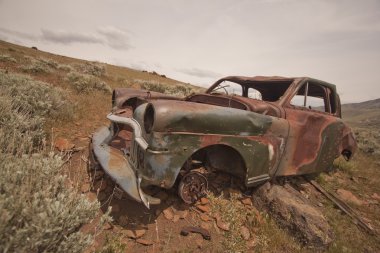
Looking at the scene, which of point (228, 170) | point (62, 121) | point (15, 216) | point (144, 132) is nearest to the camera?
point (15, 216)

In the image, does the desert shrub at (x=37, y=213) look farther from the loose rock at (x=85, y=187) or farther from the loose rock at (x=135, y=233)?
the loose rock at (x=85, y=187)

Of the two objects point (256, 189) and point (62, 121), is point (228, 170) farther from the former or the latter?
point (62, 121)

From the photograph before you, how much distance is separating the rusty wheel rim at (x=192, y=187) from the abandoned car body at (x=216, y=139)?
0.03 ft

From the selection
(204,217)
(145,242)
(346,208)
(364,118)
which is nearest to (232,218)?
(204,217)

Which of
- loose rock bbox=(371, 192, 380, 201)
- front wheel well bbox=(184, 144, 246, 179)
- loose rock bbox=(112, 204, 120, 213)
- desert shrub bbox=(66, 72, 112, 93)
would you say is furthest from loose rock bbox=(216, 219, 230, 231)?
desert shrub bbox=(66, 72, 112, 93)

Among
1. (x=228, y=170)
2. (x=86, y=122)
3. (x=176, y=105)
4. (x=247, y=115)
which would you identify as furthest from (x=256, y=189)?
(x=86, y=122)

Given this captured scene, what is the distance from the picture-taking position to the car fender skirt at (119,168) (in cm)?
218

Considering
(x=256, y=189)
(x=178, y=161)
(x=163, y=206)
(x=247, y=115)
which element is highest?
(x=247, y=115)

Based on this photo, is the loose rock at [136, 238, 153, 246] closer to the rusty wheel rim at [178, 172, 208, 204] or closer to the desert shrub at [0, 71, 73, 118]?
the rusty wheel rim at [178, 172, 208, 204]

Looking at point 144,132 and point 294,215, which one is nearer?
point 144,132

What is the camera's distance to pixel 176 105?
235cm

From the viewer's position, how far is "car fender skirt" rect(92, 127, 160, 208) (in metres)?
2.18

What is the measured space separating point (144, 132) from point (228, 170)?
1.16 metres

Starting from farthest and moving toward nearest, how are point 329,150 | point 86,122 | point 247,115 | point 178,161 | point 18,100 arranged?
1. point 86,122
2. point 18,100
3. point 329,150
4. point 247,115
5. point 178,161
